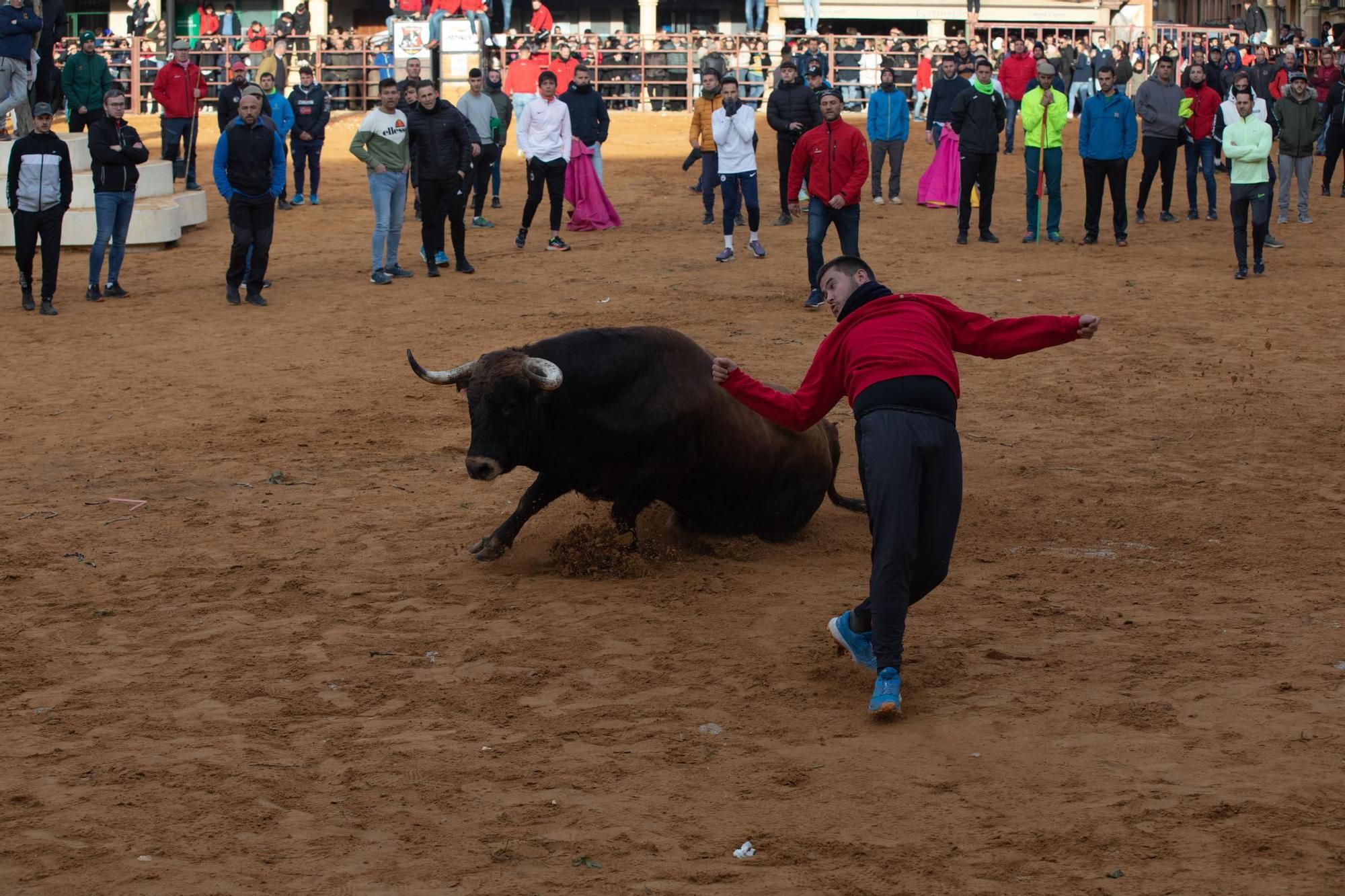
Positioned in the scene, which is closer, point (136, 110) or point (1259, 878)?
point (1259, 878)

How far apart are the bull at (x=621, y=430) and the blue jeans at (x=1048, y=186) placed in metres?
11.9

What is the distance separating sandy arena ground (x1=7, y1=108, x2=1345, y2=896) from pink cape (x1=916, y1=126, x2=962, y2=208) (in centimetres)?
941

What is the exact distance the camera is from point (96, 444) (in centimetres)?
1105

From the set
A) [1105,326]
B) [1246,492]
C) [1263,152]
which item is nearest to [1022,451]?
[1246,492]

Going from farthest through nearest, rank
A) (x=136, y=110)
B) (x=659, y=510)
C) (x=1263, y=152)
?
1. (x=136, y=110)
2. (x=1263, y=152)
3. (x=659, y=510)

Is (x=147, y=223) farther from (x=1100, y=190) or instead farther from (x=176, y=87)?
(x=1100, y=190)

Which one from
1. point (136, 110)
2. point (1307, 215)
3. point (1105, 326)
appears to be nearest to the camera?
point (1105, 326)

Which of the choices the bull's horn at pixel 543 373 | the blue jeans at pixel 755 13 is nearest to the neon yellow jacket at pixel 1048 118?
the bull's horn at pixel 543 373

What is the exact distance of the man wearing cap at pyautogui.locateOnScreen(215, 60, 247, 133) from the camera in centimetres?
2100

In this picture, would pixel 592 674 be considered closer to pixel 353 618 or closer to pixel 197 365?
pixel 353 618

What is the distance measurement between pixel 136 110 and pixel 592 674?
31742 millimetres

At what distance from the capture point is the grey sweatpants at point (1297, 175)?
21.1 meters

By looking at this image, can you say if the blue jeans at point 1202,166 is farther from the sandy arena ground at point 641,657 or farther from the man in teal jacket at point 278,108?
the man in teal jacket at point 278,108

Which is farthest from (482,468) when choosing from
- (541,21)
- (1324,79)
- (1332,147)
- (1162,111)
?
(541,21)
